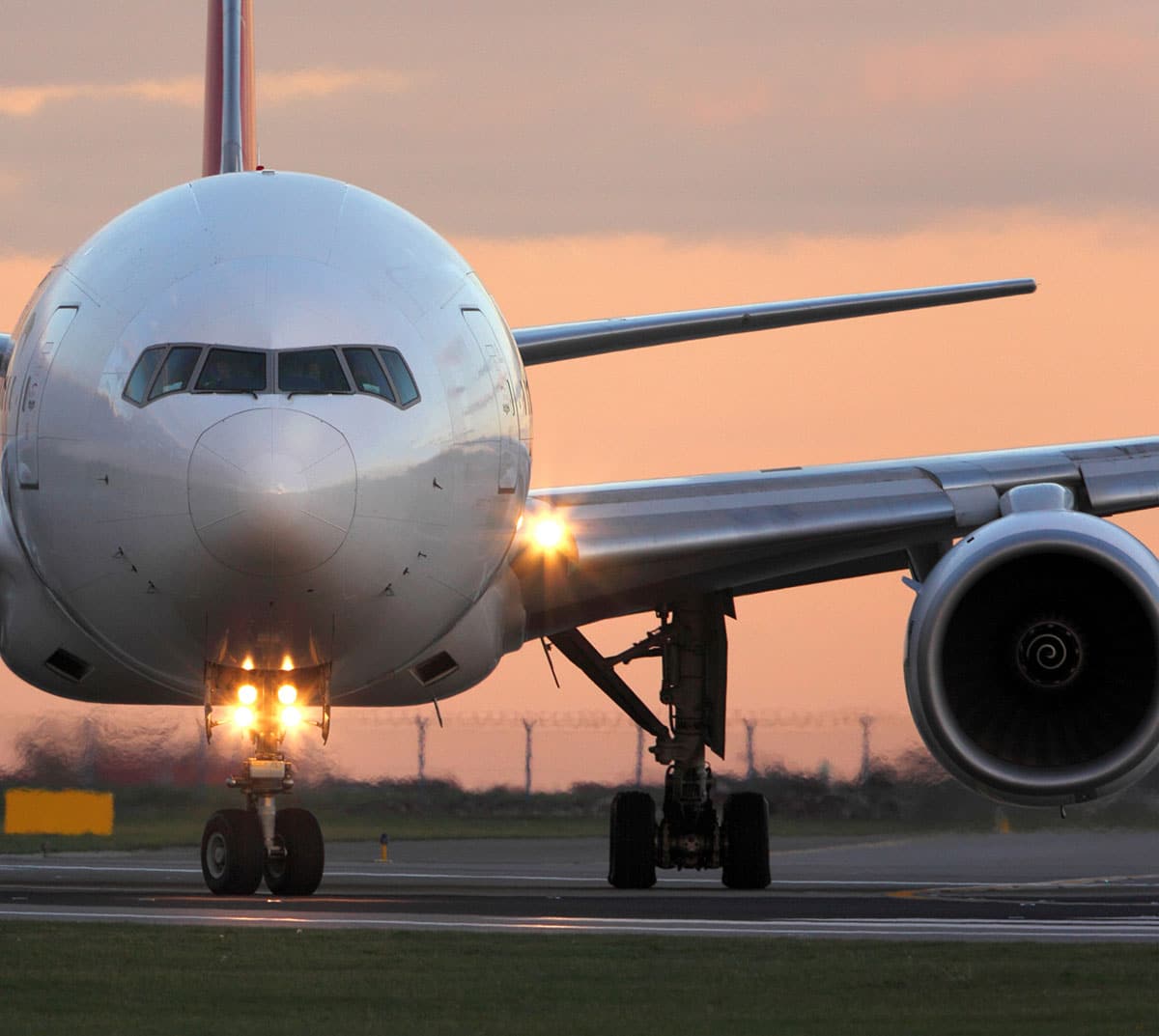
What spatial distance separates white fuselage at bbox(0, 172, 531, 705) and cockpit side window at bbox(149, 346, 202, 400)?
63 millimetres

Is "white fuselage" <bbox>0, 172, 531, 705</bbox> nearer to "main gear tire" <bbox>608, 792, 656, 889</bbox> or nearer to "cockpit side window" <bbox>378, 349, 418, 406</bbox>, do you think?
"cockpit side window" <bbox>378, 349, 418, 406</bbox>

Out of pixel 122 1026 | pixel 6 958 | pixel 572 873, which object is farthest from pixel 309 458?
pixel 572 873

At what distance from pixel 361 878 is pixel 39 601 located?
16.4 feet

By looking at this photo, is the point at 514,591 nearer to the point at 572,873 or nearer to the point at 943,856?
the point at 572,873

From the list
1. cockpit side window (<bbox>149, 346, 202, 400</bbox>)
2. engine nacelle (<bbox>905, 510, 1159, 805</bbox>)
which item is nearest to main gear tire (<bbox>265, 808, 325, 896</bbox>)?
cockpit side window (<bbox>149, 346, 202, 400</bbox>)

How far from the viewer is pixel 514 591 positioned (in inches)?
685

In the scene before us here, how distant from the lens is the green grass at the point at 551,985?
8.73m

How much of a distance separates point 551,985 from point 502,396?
610 centimetres

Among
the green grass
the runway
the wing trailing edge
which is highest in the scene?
the wing trailing edge

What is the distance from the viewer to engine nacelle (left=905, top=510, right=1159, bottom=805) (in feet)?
52.1

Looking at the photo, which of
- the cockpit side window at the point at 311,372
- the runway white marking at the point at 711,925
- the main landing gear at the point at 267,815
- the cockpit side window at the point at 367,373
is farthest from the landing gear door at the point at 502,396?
the runway white marking at the point at 711,925

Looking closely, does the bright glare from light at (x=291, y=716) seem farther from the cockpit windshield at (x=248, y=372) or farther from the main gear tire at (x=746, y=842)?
the main gear tire at (x=746, y=842)

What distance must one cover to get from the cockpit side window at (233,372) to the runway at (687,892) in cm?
264

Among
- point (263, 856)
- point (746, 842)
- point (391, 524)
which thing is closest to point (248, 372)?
point (391, 524)
